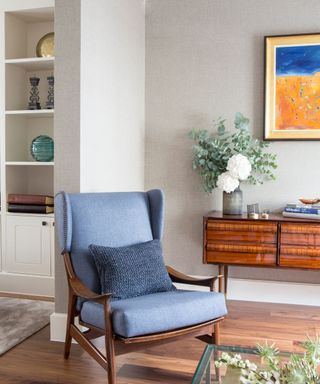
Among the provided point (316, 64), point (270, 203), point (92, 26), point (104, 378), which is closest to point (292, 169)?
point (270, 203)

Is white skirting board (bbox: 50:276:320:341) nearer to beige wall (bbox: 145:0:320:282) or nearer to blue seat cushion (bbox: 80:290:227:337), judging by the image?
beige wall (bbox: 145:0:320:282)

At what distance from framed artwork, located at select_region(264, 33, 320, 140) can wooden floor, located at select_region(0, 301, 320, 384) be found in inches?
56.9

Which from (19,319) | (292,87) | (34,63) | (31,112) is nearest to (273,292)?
(292,87)

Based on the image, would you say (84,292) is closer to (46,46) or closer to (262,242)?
(262,242)

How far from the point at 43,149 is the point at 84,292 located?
187 cm

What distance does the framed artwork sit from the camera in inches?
142

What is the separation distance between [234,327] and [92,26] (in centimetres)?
220

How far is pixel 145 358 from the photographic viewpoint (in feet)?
8.67

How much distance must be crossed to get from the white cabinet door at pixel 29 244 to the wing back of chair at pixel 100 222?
119cm

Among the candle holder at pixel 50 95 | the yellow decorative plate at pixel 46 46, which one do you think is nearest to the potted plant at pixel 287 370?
the candle holder at pixel 50 95

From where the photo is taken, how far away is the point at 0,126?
389cm

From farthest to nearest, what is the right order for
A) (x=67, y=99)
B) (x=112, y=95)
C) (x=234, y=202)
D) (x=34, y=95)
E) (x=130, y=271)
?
(x=34, y=95) < (x=234, y=202) < (x=112, y=95) < (x=67, y=99) < (x=130, y=271)

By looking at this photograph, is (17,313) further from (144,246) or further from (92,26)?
(92,26)

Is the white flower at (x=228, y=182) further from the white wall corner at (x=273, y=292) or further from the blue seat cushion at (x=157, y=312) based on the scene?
the blue seat cushion at (x=157, y=312)
